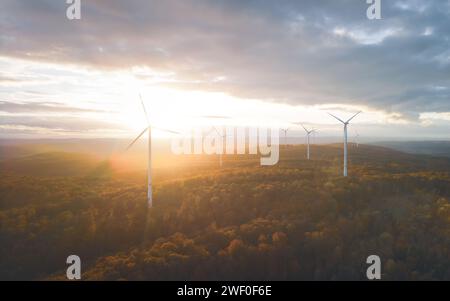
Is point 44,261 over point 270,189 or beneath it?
beneath

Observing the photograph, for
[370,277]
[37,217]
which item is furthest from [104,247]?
[370,277]

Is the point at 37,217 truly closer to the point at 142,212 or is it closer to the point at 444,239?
the point at 142,212
